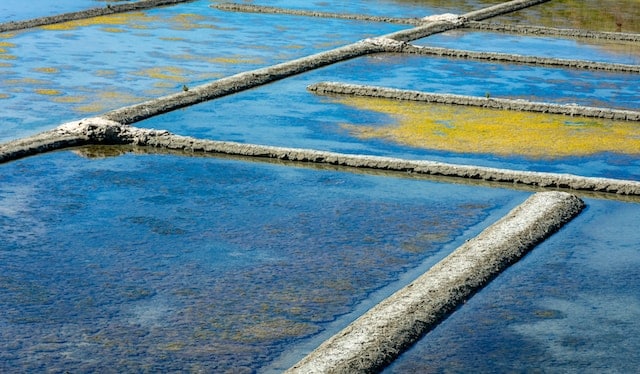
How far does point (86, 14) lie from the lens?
15.7 m

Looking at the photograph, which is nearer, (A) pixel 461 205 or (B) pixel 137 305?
(B) pixel 137 305

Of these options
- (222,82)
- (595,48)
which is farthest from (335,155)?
(595,48)

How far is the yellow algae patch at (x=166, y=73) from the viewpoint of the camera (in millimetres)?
10984

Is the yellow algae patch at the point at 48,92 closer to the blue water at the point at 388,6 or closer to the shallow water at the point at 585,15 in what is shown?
the blue water at the point at 388,6

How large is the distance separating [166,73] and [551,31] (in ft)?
22.8

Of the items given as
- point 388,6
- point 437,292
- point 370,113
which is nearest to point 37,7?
point 388,6

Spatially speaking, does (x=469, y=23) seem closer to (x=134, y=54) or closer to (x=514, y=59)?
(x=514, y=59)

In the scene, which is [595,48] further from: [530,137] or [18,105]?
[18,105]

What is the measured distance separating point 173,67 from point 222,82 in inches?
55.1

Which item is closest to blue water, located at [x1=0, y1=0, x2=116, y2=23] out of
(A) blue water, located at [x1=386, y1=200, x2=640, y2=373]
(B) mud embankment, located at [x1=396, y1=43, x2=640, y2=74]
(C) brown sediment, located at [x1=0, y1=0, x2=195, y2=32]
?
(C) brown sediment, located at [x1=0, y1=0, x2=195, y2=32]

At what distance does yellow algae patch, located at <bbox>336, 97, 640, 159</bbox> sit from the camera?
339 inches

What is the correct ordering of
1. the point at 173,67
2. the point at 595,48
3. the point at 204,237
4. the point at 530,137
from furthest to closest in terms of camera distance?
the point at 595,48
the point at 173,67
the point at 530,137
the point at 204,237

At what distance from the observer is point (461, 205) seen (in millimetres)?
7000

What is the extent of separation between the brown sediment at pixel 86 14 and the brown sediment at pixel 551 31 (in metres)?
5.00
